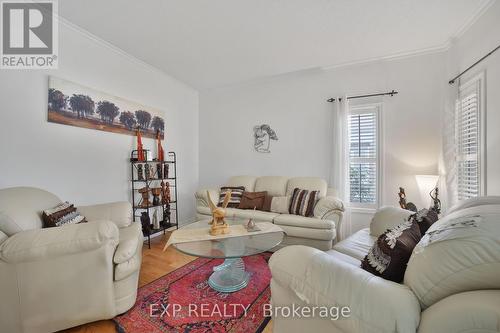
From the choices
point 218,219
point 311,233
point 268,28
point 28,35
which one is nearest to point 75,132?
point 28,35

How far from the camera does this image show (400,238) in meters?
1.09

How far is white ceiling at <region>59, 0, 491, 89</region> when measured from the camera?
2143 mm

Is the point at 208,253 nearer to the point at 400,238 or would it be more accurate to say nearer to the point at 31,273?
the point at 31,273

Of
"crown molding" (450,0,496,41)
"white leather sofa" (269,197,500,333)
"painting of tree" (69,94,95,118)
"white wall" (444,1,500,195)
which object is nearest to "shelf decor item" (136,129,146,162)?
"painting of tree" (69,94,95,118)

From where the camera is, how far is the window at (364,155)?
3.35m

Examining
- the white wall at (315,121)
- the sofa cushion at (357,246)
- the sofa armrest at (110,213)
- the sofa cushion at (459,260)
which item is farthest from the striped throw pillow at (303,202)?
the sofa cushion at (459,260)

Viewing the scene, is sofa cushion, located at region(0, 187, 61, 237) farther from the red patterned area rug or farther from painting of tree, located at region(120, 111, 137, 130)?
painting of tree, located at region(120, 111, 137, 130)

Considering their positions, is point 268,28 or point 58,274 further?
point 268,28

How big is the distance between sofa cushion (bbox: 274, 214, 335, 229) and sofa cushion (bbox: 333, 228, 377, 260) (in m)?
0.60

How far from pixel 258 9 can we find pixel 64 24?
6.86 feet

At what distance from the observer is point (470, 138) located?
8.05 feet

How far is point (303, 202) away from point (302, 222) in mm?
328

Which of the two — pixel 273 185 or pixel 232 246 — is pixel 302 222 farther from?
pixel 232 246

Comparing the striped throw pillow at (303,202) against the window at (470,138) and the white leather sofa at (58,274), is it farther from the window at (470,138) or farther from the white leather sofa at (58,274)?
the white leather sofa at (58,274)
